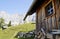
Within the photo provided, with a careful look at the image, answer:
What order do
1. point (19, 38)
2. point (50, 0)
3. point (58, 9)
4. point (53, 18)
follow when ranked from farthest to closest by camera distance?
point (19, 38), point (50, 0), point (53, 18), point (58, 9)

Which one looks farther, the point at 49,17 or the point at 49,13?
the point at 49,13

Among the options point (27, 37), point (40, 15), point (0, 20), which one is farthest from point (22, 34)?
point (0, 20)

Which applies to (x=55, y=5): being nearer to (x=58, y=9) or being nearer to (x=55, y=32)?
(x=58, y=9)

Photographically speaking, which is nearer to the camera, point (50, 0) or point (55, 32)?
point (55, 32)

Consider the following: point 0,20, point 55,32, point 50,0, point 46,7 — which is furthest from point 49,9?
point 0,20

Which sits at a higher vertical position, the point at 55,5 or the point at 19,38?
the point at 55,5

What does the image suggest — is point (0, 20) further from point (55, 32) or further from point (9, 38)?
point (55, 32)

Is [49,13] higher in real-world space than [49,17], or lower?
higher

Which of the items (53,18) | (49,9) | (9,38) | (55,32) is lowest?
(9,38)

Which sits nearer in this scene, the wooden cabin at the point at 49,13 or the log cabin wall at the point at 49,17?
the wooden cabin at the point at 49,13

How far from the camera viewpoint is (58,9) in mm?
6465

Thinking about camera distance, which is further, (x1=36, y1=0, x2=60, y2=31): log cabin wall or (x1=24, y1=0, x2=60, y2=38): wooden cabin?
(x1=36, y1=0, x2=60, y2=31): log cabin wall

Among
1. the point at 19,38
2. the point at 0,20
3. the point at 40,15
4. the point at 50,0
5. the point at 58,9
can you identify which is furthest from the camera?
the point at 0,20

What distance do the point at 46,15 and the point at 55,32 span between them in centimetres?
278
